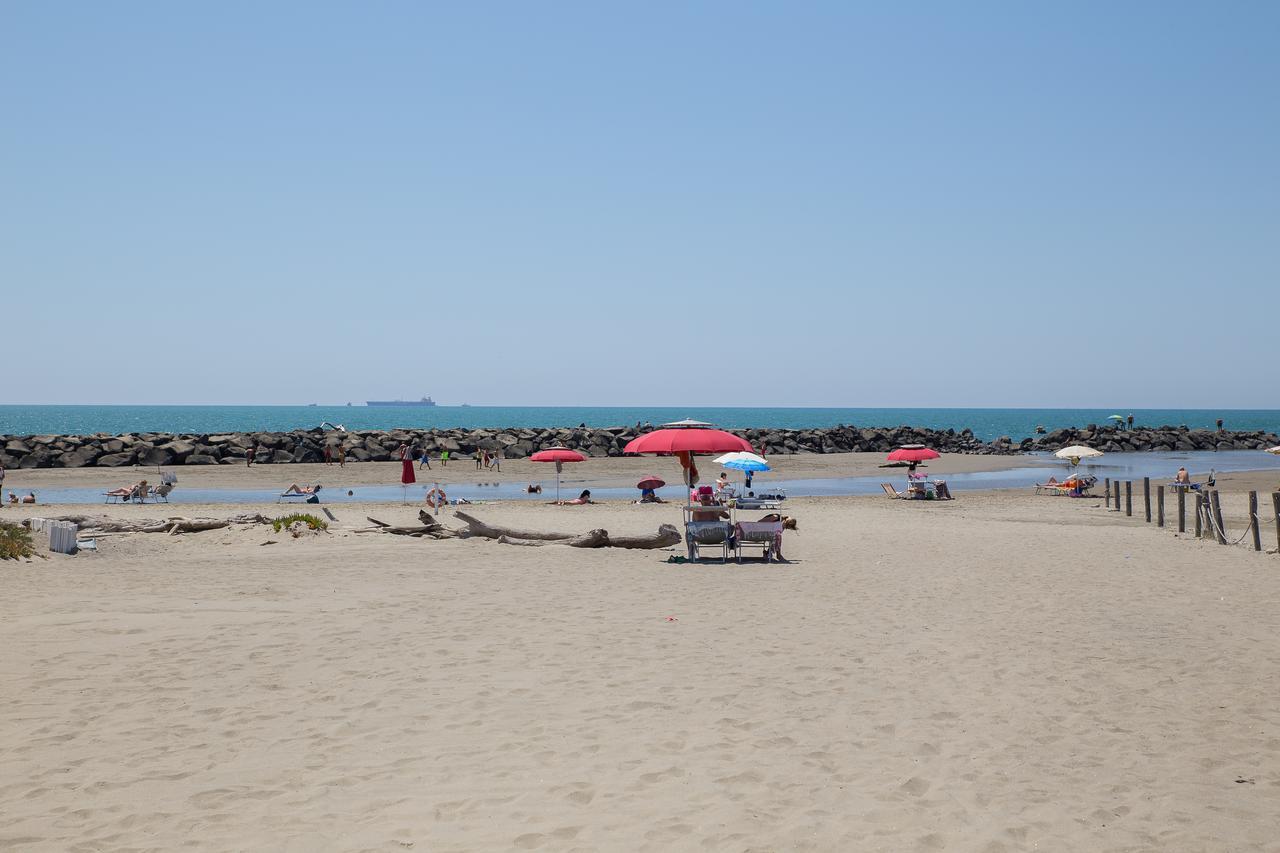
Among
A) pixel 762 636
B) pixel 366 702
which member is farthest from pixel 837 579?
pixel 366 702

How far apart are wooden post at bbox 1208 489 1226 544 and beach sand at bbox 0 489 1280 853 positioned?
16.1ft

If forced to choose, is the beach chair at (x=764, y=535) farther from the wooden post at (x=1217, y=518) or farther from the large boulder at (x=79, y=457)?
the large boulder at (x=79, y=457)

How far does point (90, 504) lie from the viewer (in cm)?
3109

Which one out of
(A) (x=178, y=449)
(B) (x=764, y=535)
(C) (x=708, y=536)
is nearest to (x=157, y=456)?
(A) (x=178, y=449)

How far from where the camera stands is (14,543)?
618 inches

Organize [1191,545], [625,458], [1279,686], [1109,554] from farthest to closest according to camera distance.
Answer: [625,458] → [1191,545] → [1109,554] → [1279,686]

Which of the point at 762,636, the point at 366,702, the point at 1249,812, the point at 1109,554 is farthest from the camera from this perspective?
the point at 1109,554

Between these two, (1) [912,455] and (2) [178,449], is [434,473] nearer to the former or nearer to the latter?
(2) [178,449]

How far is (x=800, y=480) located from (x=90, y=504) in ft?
89.8

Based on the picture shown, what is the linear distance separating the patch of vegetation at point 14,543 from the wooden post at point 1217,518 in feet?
68.8

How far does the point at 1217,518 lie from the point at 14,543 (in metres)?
21.3

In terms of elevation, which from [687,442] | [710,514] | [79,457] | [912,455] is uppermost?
[687,442]

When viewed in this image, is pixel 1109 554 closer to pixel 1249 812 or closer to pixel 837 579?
pixel 837 579

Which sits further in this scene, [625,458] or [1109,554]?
[625,458]
